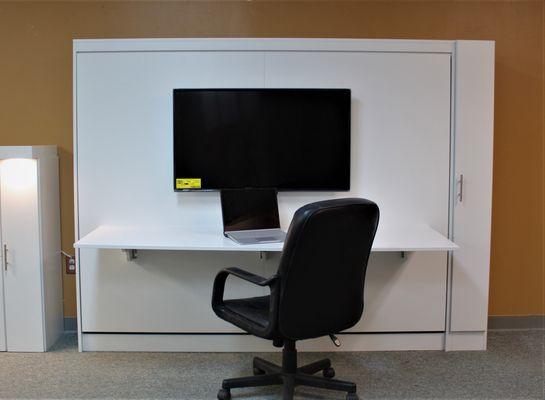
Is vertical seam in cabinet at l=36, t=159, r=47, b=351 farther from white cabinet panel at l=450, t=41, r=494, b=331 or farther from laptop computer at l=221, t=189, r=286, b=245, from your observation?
white cabinet panel at l=450, t=41, r=494, b=331

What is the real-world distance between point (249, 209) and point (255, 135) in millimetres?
432

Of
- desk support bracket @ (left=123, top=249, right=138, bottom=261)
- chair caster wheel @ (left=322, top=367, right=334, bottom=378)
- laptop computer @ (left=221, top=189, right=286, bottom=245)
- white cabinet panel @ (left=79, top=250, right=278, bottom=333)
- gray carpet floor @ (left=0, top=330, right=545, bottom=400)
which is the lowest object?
gray carpet floor @ (left=0, top=330, right=545, bottom=400)

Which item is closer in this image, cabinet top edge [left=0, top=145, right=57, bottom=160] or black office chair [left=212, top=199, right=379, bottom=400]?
black office chair [left=212, top=199, right=379, bottom=400]

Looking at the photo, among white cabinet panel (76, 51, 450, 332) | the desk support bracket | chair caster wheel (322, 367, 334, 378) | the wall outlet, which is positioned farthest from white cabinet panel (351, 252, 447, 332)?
the wall outlet

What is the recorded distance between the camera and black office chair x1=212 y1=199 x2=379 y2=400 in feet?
7.72

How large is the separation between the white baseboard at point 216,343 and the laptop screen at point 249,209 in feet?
2.32

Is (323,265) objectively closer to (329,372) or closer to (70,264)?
(329,372)

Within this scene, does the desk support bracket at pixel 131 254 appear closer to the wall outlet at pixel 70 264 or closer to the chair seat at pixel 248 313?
the wall outlet at pixel 70 264

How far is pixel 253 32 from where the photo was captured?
3639 mm

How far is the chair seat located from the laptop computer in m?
0.47

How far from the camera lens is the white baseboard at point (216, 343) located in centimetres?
344

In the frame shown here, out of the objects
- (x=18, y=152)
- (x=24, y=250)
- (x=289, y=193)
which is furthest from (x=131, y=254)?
(x=289, y=193)

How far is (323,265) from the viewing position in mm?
2436

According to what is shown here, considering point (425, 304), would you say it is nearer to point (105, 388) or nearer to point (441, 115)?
point (441, 115)
